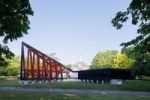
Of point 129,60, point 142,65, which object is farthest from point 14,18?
point 129,60

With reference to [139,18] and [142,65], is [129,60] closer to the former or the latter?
[142,65]

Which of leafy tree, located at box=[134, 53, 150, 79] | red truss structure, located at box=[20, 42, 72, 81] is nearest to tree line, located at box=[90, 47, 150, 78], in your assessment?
leafy tree, located at box=[134, 53, 150, 79]

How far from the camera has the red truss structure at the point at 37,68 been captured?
46.2 meters

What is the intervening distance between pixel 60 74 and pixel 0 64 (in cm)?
3452

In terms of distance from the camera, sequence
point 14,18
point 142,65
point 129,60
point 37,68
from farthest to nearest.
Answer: point 129,60 < point 142,65 < point 37,68 < point 14,18

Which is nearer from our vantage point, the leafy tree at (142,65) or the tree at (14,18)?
the tree at (14,18)

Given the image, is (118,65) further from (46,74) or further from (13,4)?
(13,4)

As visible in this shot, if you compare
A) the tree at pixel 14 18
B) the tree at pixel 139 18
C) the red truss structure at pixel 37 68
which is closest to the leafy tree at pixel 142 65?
the red truss structure at pixel 37 68

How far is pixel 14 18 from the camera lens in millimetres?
15594

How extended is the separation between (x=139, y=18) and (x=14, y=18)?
6997 mm

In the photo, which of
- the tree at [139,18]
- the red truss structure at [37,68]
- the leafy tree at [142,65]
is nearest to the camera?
the tree at [139,18]

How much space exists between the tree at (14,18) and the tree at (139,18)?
173 inches

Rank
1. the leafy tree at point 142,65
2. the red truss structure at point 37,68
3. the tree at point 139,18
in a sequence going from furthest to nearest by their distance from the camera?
the leafy tree at point 142,65 → the red truss structure at point 37,68 → the tree at point 139,18

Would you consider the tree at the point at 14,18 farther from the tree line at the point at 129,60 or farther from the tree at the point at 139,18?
the tree line at the point at 129,60
